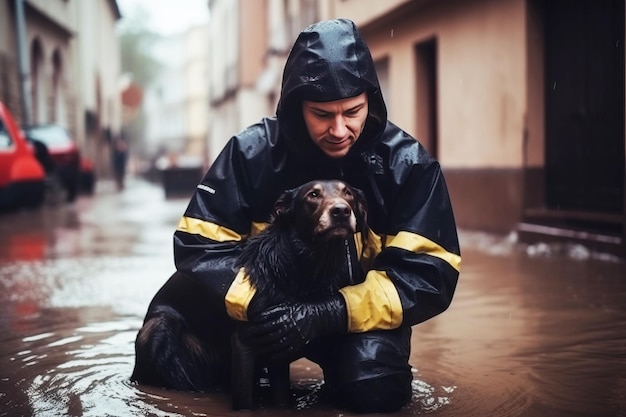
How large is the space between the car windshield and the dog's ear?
14.6 m

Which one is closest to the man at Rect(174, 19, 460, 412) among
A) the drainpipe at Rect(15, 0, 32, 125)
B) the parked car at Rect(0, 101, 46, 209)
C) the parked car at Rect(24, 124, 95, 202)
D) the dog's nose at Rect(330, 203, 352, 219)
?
the dog's nose at Rect(330, 203, 352, 219)

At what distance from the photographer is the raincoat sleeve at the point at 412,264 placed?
2887 millimetres

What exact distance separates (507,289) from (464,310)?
0.88 meters

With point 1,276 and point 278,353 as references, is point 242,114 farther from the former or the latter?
point 278,353

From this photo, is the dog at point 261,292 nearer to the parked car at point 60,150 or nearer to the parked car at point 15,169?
the parked car at point 15,169

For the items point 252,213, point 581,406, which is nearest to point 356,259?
point 252,213

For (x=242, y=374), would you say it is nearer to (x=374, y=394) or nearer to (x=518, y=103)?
(x=374, y=394)

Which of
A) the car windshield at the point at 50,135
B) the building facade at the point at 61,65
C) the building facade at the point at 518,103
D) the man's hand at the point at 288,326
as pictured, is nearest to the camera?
the man's hand at the point at 288,326

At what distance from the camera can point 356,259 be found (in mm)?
3070

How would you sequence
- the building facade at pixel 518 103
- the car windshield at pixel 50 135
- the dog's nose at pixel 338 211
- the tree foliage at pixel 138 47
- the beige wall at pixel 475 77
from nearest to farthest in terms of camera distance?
the dog's nose at pixel 338 211 < the building facade at pixel 518 103 < the beige wall at pixel 475 77 < the car windshield at pixel 50 135 < the tree foliage at pixel 138 47

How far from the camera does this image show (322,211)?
2.68m

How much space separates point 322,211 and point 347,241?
0.37m

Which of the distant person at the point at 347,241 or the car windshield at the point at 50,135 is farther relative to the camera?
the car windshield at the point at 50,135

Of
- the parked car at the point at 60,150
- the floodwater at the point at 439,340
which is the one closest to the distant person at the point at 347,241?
the floodwater at the point at 439,340
